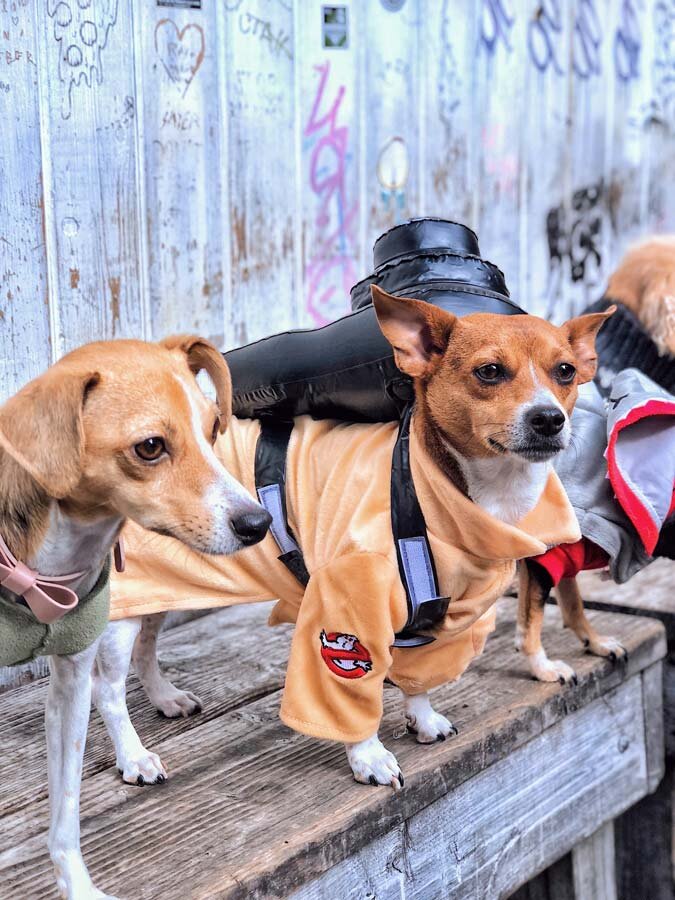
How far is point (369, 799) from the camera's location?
6.93 ft

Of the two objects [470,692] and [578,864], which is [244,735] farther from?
[578,864]

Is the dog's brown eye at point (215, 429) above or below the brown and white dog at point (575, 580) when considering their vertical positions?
above

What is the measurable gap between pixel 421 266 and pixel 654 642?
1405mm

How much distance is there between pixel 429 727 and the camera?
7.83 ft

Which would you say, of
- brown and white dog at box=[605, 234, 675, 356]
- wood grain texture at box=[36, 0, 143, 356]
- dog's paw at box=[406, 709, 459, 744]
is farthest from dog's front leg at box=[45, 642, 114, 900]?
brown and white dog at box=[605, 234, 675, 356]

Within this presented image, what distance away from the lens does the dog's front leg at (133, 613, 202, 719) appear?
8.30ft

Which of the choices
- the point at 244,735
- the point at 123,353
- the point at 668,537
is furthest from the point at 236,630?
the point at 123,353

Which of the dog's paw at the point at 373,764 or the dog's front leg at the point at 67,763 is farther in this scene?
the dog's paw at the point at 373,764

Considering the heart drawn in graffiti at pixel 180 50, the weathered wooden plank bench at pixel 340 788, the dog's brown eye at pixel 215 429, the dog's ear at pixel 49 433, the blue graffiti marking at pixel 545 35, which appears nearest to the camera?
the dog's ear at pixel 49 433

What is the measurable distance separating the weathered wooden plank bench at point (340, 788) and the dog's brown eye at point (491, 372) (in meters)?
0.84

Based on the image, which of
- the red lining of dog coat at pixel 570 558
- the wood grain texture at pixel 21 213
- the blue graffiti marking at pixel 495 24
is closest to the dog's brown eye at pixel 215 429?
the wood grain texture at pixel 21 213

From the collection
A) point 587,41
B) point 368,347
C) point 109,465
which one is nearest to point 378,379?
point 368,347

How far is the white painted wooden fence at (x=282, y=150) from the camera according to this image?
2633mm

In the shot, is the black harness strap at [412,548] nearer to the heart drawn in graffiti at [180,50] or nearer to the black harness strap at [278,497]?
the black harness strap at [278,497]
